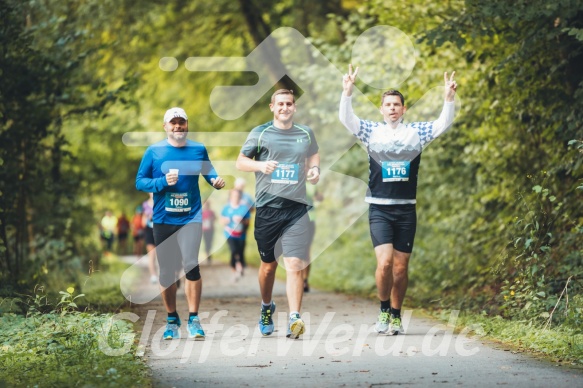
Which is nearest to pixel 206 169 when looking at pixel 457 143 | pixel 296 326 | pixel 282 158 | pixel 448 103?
pixel 282 158

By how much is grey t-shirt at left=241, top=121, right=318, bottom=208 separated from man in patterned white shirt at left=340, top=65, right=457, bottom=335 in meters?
0.48

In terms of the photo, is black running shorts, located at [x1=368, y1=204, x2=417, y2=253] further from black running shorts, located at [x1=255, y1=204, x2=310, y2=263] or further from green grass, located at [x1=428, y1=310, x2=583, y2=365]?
green grass, located at [x1=428, y1=310, x2=583, y2=365]

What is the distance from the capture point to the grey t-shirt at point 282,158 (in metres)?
9.09

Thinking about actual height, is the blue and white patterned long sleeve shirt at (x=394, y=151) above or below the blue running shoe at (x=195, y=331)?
above

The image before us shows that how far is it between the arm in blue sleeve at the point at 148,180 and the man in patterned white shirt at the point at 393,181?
1810mm

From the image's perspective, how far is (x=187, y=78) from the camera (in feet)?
94.5

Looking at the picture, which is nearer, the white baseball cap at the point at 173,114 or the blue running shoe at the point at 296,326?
the blue running shoe at the point at 296,326

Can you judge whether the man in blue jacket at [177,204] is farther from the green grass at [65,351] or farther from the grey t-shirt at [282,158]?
the green grass at [65,351]

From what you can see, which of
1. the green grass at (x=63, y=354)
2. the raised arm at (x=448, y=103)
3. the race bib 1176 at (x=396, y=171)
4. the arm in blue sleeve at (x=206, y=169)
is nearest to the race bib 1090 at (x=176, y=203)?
the arm in blue sleeve at (x=206, y=169)

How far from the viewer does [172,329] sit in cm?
930

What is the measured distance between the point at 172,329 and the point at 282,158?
195 cm

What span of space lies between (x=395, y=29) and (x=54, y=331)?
873 centimetres

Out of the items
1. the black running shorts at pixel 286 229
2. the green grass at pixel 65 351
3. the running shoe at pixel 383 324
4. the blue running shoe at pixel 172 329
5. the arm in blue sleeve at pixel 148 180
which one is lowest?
the blue running shoe at pixel 172 329

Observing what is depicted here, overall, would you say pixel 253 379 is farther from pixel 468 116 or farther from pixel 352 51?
pixel 352 51
